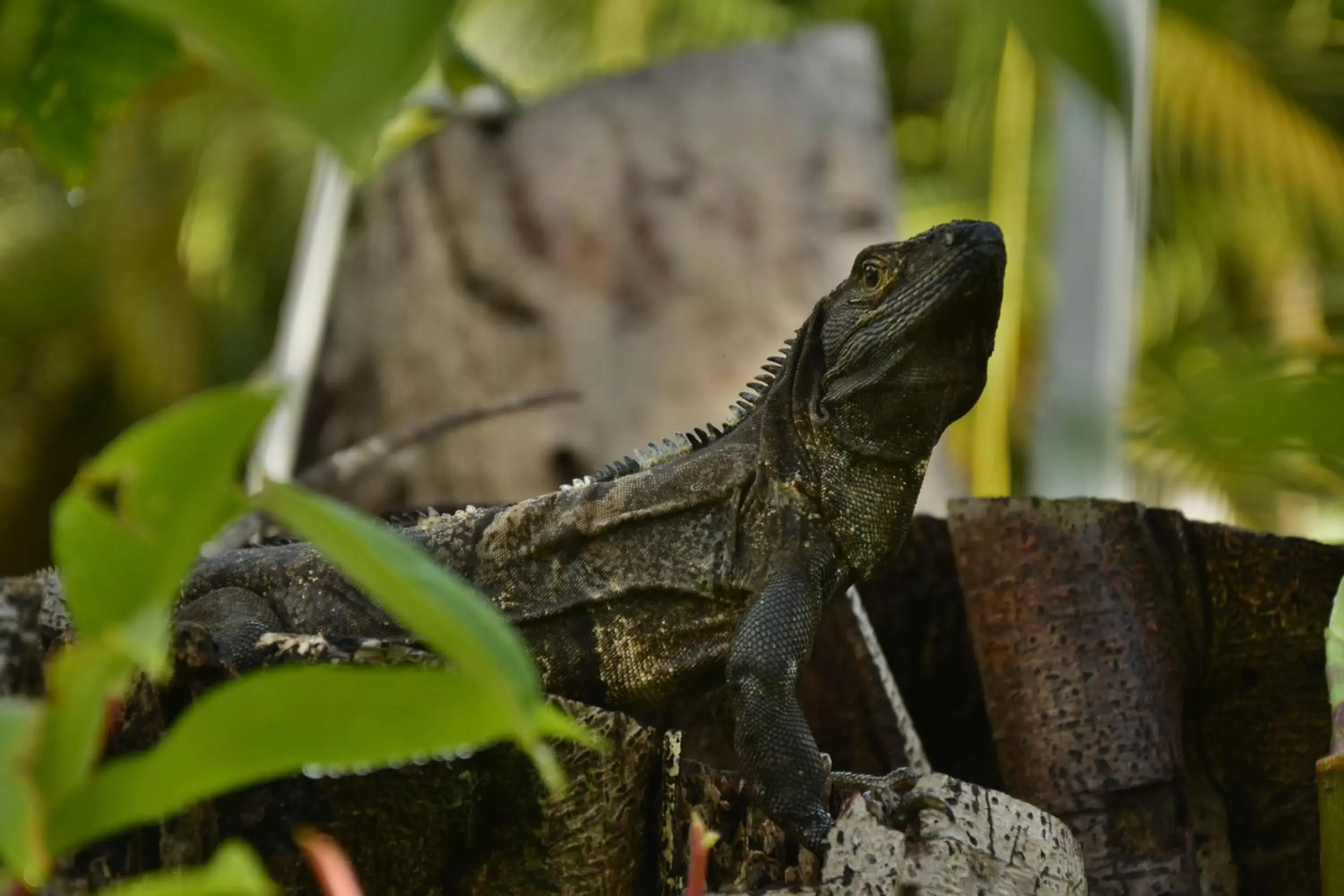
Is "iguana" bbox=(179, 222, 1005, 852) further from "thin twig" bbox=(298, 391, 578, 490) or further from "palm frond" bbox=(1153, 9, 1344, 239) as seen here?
"palm frond" bbox=(1153, 9, 1344, 239)

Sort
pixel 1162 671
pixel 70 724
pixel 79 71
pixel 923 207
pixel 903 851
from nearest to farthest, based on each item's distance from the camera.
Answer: pixel 70 724 → pixel 79 71 → pixel 903 851 → pixel 1162 671 → pixel 923 207

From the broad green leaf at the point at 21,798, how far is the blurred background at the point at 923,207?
6.85 meters

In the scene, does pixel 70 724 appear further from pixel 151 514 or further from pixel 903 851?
pixel 903 851

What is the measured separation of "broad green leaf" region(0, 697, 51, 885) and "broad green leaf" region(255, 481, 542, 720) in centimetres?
23

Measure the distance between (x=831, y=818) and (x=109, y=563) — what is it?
2182mm

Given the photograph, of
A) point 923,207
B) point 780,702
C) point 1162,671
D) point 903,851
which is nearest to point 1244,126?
point 923,207

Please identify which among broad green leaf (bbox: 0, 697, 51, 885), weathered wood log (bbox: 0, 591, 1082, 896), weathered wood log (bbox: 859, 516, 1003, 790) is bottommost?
broad green leaf (bbox: 0, 697, 51, 885)

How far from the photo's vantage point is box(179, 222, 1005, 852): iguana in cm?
347

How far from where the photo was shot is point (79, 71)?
71.9 inches

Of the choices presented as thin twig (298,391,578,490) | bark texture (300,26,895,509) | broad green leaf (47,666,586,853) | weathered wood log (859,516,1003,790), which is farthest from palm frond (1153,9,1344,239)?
broad green leaf (47,666,586,853)

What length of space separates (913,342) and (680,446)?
27.6 inches

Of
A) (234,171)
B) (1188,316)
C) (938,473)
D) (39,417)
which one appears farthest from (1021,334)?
(39,417)

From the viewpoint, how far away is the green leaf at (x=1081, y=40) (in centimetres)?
69

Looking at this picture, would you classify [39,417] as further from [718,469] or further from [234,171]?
[718,469]
